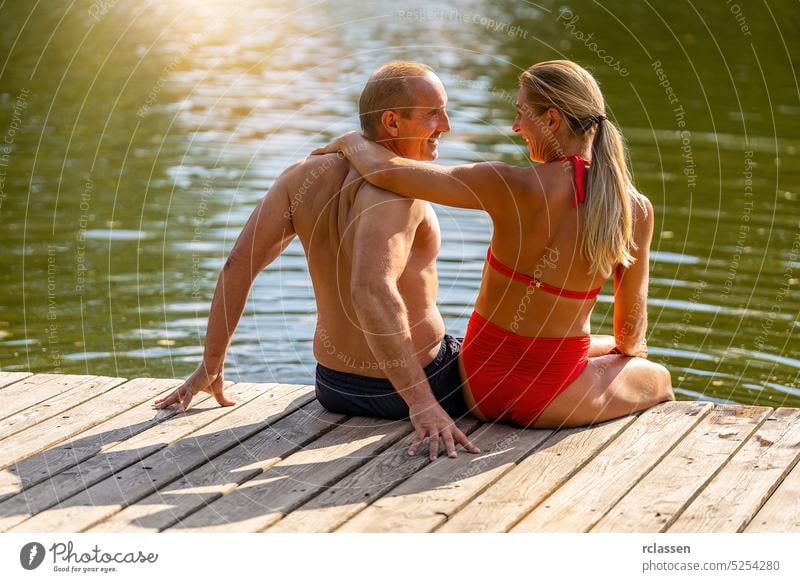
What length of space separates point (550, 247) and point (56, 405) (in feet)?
7.39

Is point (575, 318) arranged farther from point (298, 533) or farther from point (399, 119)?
point (298, 533)

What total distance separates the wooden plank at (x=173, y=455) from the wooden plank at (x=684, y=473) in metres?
1.57

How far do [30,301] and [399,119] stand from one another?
4297mm

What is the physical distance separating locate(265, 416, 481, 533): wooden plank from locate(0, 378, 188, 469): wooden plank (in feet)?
3.96

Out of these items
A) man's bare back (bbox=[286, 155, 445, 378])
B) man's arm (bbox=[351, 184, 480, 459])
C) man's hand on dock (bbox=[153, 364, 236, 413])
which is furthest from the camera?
man's hand on dock (bbox=[153, 364, 236, 413])

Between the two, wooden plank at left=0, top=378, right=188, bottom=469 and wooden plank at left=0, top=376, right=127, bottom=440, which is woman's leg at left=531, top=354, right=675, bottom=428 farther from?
wooden plank at left=0, top=376, right=127, bottom=440

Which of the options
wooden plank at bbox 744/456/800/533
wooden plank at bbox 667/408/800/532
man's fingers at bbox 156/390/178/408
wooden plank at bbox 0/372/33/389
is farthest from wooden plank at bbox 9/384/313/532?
wooden plank at bbox 744/456/800/533

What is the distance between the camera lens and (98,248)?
9281 mm

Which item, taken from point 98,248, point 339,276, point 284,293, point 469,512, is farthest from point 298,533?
point 98,248

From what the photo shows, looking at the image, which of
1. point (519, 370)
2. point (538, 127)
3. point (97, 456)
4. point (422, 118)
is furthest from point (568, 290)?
point (97, 456)

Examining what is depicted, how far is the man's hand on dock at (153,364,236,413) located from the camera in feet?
17.1

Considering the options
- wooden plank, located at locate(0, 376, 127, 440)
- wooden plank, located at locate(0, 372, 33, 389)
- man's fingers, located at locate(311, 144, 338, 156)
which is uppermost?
man's fingers, located at locate(311, 144, 338, 156)

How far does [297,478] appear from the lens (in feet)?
14.5

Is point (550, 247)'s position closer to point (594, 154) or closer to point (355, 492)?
point (594, 154)
